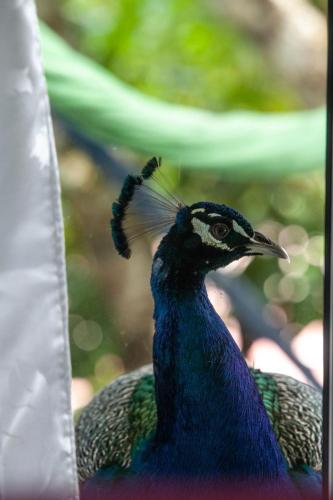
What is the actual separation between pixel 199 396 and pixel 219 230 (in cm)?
21

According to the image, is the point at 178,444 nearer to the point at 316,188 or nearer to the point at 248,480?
the point at 248,480

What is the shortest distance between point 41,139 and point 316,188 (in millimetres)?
671

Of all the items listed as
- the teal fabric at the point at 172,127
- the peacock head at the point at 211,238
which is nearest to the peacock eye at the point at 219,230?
the peacock head at the point at 211,238

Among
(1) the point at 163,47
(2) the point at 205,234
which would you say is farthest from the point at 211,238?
(1) the point at 163,47

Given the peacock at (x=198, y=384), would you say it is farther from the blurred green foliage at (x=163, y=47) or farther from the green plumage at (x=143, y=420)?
the blurred green foliage at (x=163, y=47)

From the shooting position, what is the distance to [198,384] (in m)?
1.00

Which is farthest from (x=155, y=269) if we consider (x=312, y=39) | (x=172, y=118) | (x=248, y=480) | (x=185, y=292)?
(x=312, y=39)

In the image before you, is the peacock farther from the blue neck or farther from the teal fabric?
the teal fabric

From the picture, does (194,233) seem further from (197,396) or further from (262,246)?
(197,396)

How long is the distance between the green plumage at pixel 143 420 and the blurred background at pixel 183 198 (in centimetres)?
2

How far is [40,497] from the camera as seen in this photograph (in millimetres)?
907

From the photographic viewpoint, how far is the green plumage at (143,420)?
103cm

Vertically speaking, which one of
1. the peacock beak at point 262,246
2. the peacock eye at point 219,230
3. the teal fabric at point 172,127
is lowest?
the peacock beak at point 262,246

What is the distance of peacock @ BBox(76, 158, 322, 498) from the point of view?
3.27 ft
